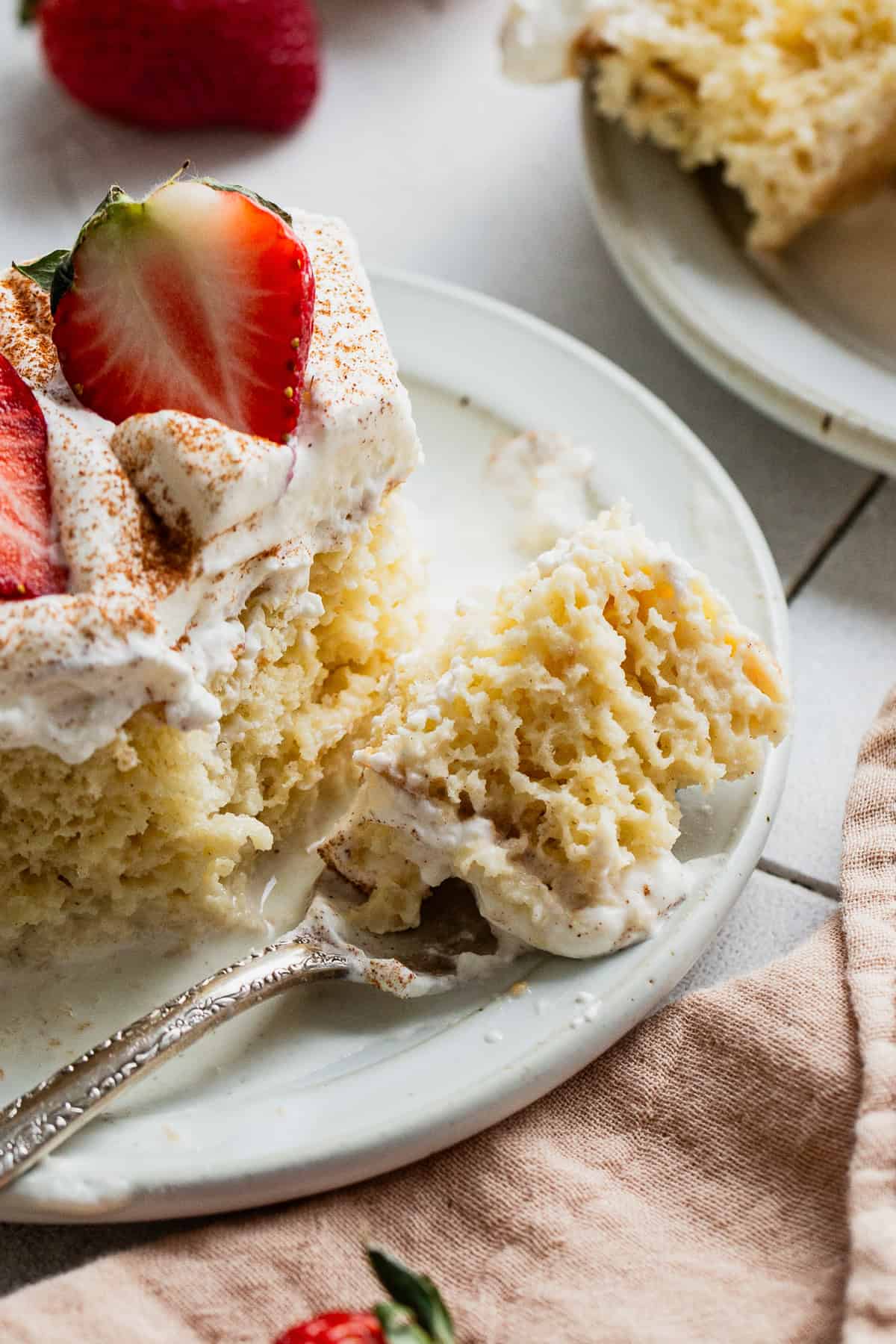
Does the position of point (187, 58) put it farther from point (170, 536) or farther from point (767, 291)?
point (170, 536)

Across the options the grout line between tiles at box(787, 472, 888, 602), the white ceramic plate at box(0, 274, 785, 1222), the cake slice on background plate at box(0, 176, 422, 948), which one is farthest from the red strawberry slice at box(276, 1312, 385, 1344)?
the grout line between tiles at box(787, 472, 888, 602)

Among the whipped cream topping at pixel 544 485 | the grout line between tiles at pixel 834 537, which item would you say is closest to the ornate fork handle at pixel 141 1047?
the whipped cream topping at pixel 544 485

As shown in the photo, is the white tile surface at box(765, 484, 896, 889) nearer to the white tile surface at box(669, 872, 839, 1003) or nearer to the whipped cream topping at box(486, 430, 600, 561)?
the white tile surface at box(669, 872, 839, 1003)

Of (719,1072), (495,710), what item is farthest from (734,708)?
(719,1072)

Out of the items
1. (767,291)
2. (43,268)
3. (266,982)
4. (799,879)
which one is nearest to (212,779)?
(266,982)

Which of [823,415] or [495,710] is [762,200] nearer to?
[823,415]

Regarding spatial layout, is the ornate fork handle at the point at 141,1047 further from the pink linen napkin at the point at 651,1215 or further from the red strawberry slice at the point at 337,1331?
the red strawberry slice at the point at 337,1331
